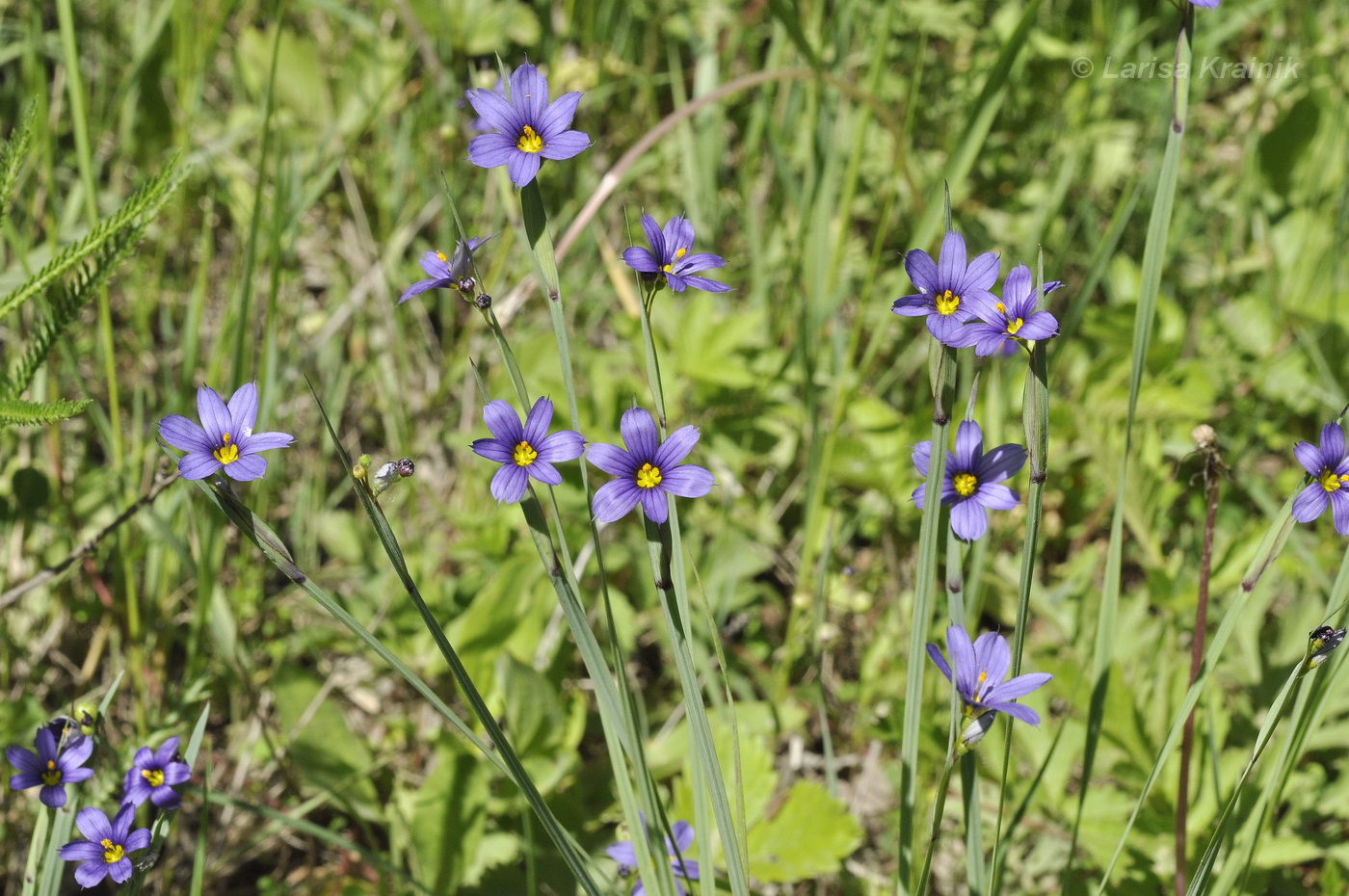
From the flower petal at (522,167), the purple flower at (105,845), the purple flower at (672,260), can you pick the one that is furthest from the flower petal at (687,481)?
the purple flower at (105,845)

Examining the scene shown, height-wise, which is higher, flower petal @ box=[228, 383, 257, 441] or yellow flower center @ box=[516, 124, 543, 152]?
yellow flower center @ box=[516, 124, 543, 152]

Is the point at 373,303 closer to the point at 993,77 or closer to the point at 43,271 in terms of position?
the point at 43,271

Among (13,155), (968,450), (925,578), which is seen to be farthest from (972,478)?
Result: (13,155)

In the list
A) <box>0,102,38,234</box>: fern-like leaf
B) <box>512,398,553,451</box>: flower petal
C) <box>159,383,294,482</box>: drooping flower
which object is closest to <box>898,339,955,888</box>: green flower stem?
<box>512,398,553,451</box>: flower petal

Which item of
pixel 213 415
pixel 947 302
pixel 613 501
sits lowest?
pixel 613 501

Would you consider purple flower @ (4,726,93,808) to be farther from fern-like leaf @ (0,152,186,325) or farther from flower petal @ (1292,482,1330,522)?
flower petal @ (1292,482,1330,522)

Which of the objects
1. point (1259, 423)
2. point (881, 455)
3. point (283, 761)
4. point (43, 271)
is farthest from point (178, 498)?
point (1259, 423)

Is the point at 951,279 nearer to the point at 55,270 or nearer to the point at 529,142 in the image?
the point at 529,142
